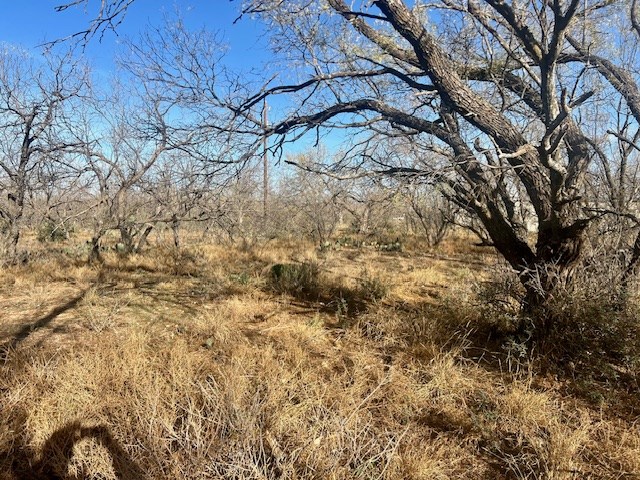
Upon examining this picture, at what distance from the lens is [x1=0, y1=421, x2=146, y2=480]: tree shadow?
211 cm

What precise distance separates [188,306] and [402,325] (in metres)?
3.11

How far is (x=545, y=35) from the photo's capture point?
310 cm

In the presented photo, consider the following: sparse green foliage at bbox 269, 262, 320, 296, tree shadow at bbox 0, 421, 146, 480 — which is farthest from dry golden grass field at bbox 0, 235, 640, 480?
sparse green foliage at bbox 269, 262, 320, 296

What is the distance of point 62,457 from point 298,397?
151cm

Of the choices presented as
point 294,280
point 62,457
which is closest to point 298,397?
point 62,457

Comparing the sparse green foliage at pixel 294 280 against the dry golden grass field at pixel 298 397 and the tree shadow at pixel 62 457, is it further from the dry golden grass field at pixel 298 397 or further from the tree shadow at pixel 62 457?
the tree shadow at pixel 62 457

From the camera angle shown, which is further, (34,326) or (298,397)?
(34,326)

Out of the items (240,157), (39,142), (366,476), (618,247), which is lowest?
(366,476)

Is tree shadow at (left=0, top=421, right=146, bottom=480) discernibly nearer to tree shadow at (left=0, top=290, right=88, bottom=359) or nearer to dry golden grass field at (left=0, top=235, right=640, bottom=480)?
dry golden grass field at (left=0, top=235, right=640, bottom=480)

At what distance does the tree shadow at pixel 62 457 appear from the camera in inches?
82.9

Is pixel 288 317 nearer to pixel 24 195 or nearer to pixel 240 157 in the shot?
pixel 240 157

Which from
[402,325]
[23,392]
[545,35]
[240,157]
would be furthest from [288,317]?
[545,35]

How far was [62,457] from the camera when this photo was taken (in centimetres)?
219

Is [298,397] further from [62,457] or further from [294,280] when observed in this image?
[294,280]
